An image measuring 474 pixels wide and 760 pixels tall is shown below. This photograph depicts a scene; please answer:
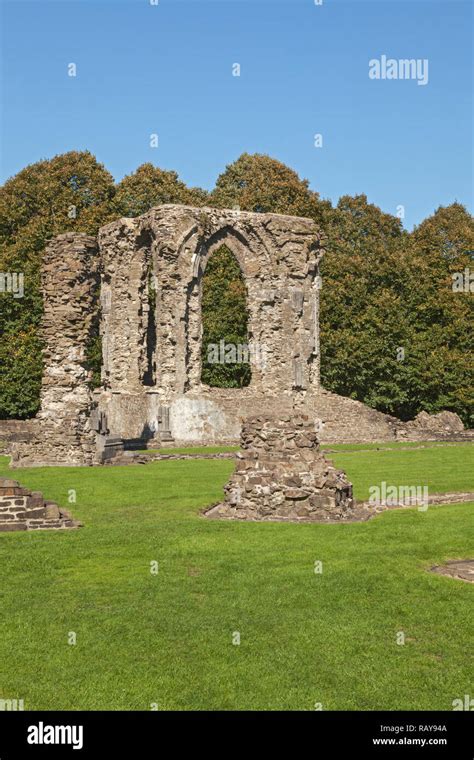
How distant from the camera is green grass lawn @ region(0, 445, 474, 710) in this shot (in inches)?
223

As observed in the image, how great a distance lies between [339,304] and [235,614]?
3245 cm

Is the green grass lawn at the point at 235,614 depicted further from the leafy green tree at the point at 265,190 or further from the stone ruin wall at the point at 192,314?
the leafy green tree at the point at 265,190

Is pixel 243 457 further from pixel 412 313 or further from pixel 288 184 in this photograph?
pixel 288 184

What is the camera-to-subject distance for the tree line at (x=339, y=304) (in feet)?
120

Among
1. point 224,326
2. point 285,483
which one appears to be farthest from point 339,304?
point 285,483

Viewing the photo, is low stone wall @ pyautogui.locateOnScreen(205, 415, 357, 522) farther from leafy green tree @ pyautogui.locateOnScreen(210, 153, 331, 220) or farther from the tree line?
leafy green tree @ pyautogui.locateOnScreen(210, 153, 331, 220)

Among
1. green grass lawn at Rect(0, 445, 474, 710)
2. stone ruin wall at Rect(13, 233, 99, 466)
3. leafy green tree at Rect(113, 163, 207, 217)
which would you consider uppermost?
leafy green tree at Rect(113, 163, 207, 217)

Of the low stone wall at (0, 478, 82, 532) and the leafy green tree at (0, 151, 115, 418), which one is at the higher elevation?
the leafy green tree at (0, 151, 115, 418)

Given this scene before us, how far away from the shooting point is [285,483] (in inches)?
522

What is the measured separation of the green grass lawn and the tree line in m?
24.9

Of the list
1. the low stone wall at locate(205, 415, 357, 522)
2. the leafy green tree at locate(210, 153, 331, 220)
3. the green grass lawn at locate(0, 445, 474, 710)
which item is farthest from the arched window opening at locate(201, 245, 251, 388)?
the green grass lawn at locate(0, 445, 474, 710)

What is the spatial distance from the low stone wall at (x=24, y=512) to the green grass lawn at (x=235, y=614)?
48 centimetres
